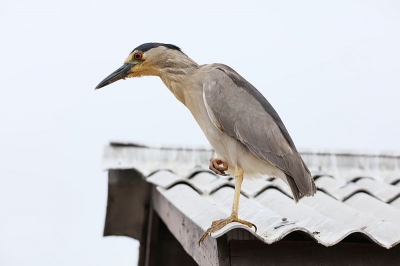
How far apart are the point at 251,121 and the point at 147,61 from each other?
72 cm

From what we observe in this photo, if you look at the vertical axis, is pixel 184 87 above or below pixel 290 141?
above

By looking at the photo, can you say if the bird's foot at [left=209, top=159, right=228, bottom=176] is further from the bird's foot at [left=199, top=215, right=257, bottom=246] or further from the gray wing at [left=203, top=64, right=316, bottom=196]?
the bird's foot at [left=199, top=215, right=257, bottom=246]

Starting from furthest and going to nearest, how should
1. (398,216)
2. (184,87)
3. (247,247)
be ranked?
1. (184,87)
2. (398,216)
3. (247,247)

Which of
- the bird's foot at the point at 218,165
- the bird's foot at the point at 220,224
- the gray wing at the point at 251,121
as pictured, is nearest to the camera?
the bird's foot at the point at 220,224

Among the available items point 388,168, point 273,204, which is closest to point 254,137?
point 273,204

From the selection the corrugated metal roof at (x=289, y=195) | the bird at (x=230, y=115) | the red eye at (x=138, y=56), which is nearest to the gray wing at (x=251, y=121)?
the bird at (x=230, y=115)

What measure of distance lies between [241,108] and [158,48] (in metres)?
0.61

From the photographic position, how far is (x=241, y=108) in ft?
10.8

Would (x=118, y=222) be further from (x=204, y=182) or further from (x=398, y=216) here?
(x=398, y=216)

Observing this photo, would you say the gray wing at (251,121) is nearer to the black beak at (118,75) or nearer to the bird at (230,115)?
the bird at (230,115)

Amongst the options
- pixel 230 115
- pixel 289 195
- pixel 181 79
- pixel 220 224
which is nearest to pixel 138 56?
pixel 181 79

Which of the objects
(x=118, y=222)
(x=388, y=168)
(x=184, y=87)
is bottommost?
(x=118, y=222)

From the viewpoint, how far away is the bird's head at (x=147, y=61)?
3.55 m

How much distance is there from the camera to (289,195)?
3.63 meters
